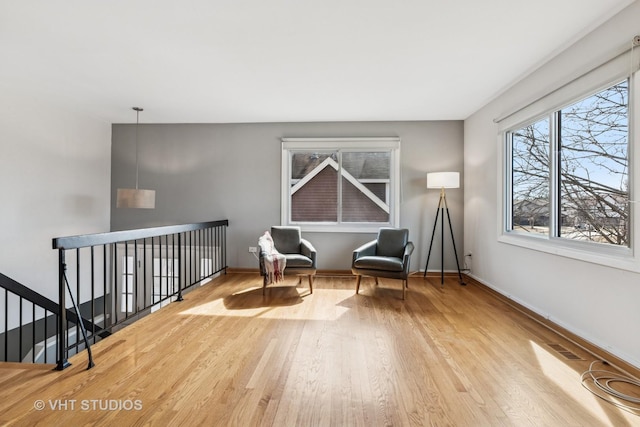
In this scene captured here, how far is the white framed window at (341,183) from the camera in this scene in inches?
195

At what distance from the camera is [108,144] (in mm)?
5180

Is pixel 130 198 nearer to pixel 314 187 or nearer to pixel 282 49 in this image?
→ pixel 314 187

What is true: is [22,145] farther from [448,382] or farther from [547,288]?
[547,288]

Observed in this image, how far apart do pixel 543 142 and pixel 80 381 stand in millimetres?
4218

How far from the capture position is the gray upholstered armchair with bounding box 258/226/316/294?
155 inches

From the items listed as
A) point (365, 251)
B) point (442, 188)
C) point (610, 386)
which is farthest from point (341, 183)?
point (610, 386)

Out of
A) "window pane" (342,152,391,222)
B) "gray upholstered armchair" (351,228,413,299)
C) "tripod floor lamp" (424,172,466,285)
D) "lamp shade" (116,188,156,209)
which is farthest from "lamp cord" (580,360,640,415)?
"lamp shade" (116,188,156,209)

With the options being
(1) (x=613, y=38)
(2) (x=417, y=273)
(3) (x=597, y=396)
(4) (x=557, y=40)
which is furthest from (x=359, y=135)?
(3) (x=597, y=396)

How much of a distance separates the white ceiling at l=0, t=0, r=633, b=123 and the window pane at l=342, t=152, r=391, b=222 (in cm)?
96

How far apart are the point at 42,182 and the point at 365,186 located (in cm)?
444

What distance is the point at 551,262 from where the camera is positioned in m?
2.86

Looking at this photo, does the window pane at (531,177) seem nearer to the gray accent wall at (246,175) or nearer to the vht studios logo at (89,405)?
the gray accent wall at (246,175)

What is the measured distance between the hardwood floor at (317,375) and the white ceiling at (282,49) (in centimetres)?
244

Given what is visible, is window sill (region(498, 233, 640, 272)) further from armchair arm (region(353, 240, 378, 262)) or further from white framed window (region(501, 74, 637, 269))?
armchair arm (region(353, 240, 378, 262))
